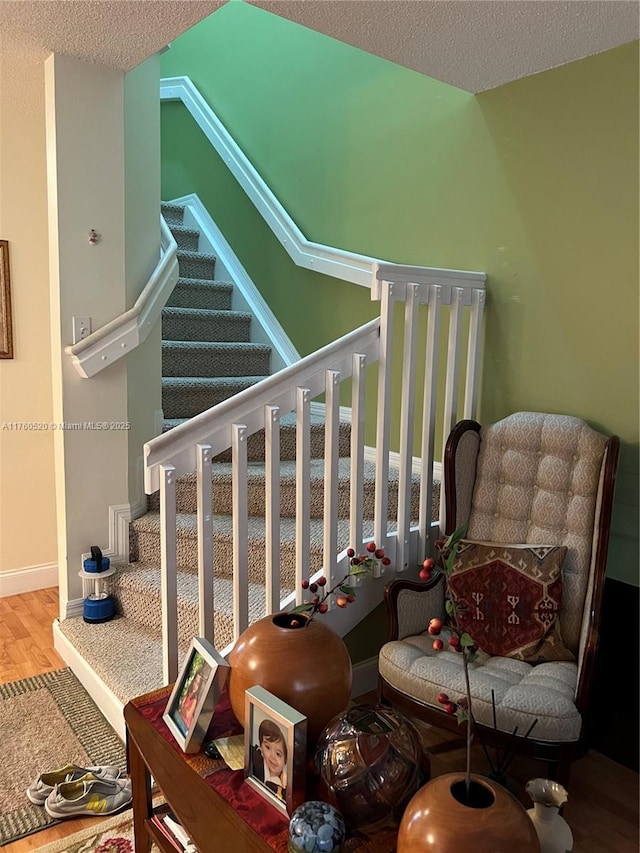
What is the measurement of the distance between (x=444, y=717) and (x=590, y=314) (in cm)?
137

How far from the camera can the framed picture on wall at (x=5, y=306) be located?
319 cm

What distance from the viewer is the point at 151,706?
59.8 inches

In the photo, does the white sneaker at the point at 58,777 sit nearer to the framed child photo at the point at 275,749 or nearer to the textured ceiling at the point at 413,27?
the framed child photo at the point at 275,749

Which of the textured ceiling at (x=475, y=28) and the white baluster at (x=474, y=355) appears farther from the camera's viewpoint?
the white baluster at (x=474, y=355)

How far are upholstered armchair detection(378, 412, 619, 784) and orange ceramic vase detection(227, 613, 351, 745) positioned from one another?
0.62m

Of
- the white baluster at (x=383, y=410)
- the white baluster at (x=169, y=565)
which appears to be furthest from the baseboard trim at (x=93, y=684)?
the white baluster at (x=383, y=410)

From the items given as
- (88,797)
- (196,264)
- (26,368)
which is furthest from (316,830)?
(196,264)

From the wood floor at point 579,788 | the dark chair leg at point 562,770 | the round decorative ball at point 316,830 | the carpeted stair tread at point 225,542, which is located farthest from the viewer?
the carpeted stair tread at point 225,542

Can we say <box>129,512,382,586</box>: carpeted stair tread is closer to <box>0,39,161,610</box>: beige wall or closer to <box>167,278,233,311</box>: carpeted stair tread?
<box>0,39,161,610</box>: beige wall

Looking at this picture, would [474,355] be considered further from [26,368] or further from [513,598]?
[26,368]

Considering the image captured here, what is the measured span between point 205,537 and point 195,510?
0.99m

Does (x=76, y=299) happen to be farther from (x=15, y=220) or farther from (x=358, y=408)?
(x=358, y=408)

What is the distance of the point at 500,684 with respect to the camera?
1823mm

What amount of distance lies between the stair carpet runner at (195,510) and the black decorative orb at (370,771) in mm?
1168
